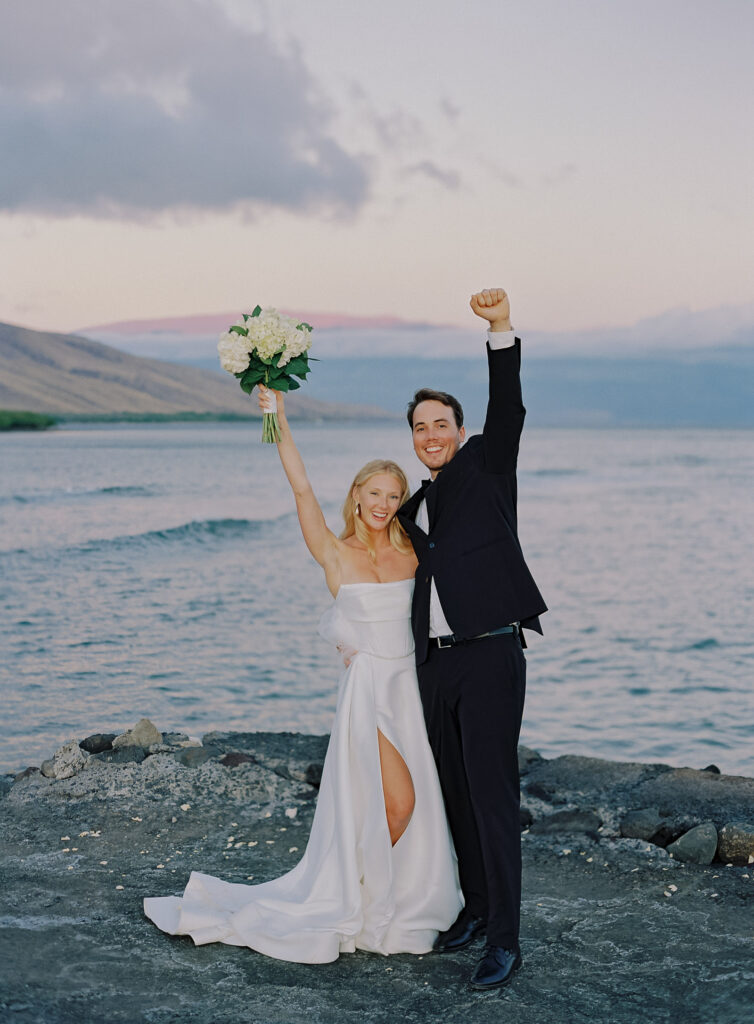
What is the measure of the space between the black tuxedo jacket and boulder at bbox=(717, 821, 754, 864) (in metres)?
2.21

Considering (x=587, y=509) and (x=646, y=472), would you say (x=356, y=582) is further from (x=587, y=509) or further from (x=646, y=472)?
(x=646, y=472)

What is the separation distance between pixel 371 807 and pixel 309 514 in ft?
4.24

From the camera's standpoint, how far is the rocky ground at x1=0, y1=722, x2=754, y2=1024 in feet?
13.0

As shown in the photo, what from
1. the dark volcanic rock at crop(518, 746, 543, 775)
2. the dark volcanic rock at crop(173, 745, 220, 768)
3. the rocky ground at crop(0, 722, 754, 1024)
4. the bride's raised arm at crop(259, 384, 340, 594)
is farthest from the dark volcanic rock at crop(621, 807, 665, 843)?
the dark volcanic rock at crop(173, 745, 220, 768)

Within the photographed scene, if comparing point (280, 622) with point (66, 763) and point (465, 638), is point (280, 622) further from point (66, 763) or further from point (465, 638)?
point (465, 638)

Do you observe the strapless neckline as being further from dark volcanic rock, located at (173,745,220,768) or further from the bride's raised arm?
dark volcanic rock, located at (173,745,220,768)

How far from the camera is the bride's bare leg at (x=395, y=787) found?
441cm

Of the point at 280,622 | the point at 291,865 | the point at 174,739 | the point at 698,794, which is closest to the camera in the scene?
the point at 291,865

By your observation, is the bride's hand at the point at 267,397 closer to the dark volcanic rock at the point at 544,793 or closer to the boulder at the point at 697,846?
the boulder at the point at 697,846

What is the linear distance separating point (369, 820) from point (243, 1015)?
0.92 m

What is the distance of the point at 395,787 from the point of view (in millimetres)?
4422

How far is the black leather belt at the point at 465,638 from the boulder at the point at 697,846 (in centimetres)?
223

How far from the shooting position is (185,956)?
436 centimetres

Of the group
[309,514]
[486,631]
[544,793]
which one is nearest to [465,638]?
[486,631]
